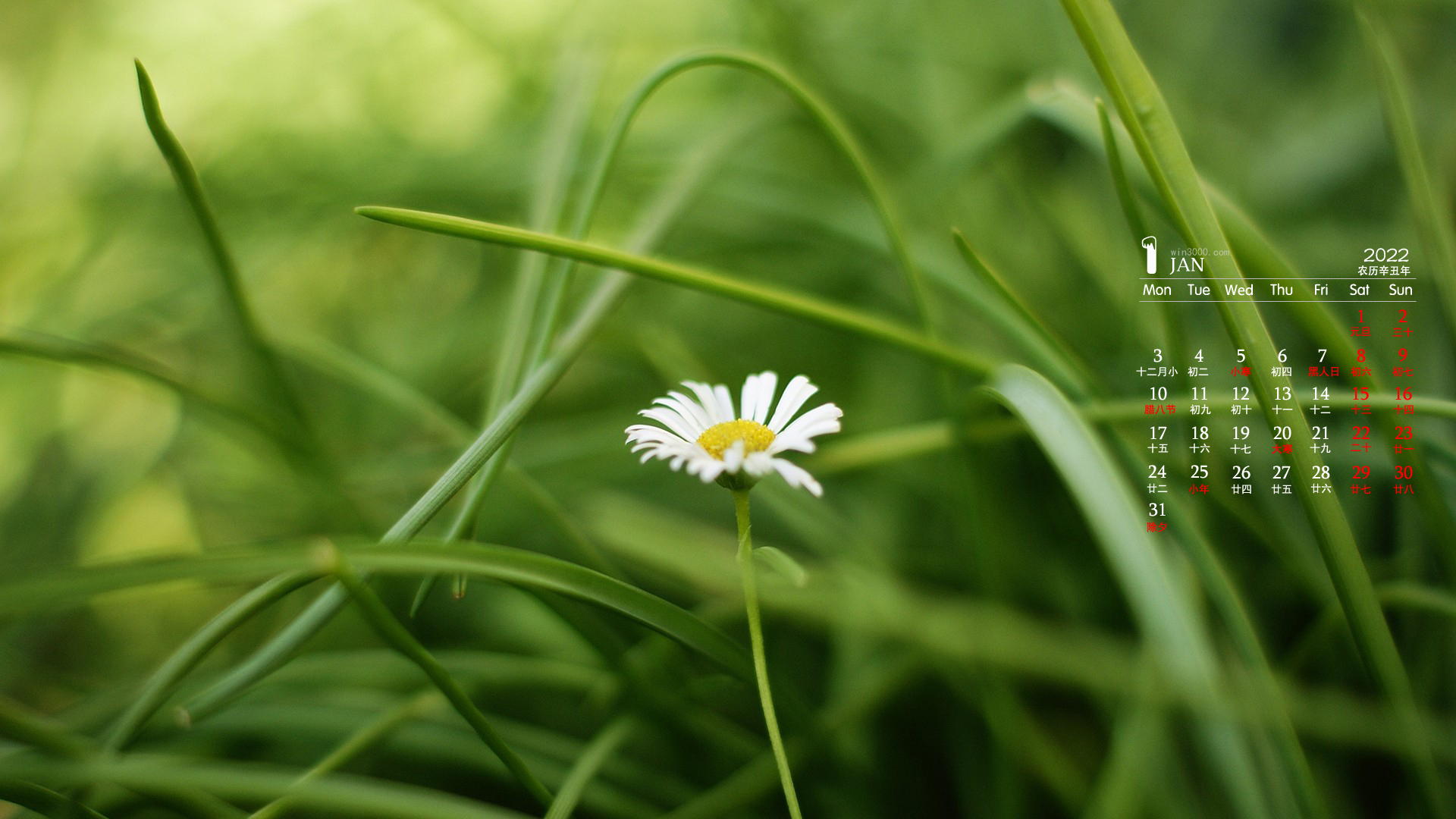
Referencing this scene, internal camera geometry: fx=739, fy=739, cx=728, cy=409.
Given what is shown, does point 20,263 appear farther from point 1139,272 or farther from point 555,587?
point 1139,272

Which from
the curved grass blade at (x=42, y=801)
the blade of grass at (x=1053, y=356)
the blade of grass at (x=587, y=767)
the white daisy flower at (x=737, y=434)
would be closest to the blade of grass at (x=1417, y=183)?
the blade of grass at (x=1053, y=356)

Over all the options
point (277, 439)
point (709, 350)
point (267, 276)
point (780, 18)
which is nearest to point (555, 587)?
point (277, 439)

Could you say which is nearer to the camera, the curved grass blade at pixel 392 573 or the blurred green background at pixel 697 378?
the curved grass blade at pixel 392 573

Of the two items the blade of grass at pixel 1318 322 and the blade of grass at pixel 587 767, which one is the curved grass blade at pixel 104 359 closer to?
the blade of grass at pixel 587 767

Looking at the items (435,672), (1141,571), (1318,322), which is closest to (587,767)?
(435,672)

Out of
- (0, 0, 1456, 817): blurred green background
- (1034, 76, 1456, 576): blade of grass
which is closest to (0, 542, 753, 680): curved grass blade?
(0, 0, 1456, 817): blurred green background

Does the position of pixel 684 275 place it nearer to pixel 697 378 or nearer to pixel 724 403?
pixel 724 403

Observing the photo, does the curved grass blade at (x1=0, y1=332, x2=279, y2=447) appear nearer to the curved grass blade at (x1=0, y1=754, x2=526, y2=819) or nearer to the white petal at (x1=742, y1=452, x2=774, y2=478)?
the curved grass blade at (x1=0, y1=754, x2=526, y2=819)
